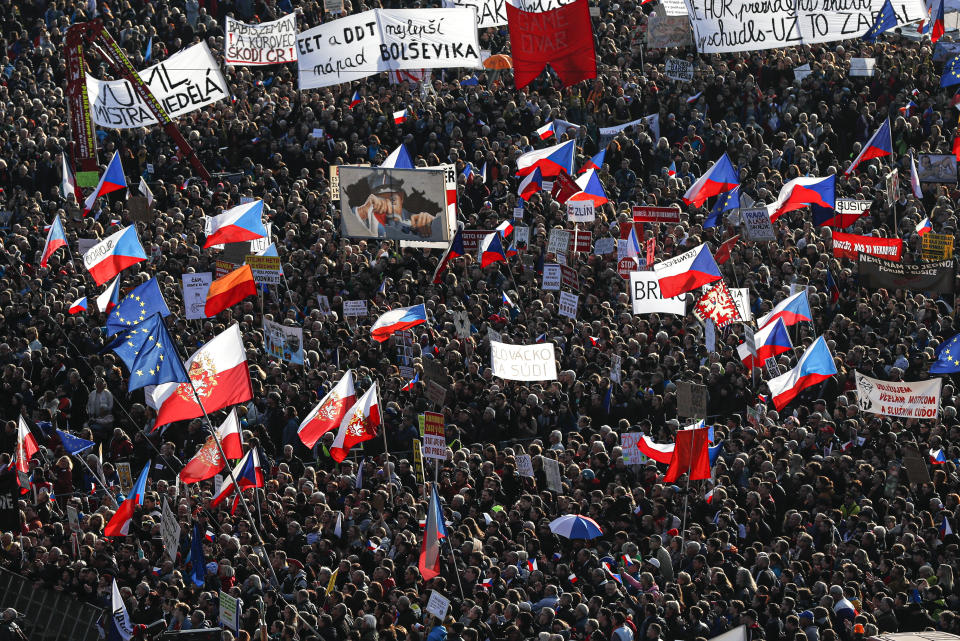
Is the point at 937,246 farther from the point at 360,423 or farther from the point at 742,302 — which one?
the point at 360,423

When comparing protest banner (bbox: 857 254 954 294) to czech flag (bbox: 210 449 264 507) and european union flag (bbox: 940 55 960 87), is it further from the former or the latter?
czech flag (bbox: 210 449 264 507)

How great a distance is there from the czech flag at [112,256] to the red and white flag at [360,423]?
495cm

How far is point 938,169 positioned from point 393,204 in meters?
8.06

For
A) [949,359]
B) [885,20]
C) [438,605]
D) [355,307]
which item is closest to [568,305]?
[355,307]

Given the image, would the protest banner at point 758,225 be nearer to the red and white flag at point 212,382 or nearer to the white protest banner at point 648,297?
the white protest banner at point 648,297

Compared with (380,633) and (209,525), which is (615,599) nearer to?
(380,633)

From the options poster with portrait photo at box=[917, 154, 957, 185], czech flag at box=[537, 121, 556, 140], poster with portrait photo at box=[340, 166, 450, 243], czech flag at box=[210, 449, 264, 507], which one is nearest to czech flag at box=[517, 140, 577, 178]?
czech flag at box=[537, 121, 556, 140]

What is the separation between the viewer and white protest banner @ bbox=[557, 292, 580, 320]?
2186 centimetres

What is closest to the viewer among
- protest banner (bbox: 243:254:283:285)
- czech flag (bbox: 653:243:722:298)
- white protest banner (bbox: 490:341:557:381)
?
white protest banner (bbox: 490:341:557:381)

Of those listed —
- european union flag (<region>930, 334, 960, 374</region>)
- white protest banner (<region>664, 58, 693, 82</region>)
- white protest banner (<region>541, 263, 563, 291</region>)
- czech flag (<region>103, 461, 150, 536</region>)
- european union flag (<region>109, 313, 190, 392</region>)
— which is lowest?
czech flag (<region>103, 461, 150, 536</region>)

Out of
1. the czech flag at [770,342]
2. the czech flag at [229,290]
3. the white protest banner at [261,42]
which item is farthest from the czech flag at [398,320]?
the white protest banner at [261,42]

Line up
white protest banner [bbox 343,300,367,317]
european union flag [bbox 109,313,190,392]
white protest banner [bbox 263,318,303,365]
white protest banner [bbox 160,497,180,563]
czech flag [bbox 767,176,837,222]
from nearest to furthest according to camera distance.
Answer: white protest banner [bbox 160,497,180,563] < european union flag [bbox 109,313,190,392] < white protest banner [bbox 263,318,303,365] < white protest banner [bbox 343,300,367,317] < czech flag [bbox 767,176,837,222]

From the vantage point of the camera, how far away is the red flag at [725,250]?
2262 cm

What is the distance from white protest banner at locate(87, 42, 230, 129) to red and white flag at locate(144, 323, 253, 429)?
1087cm
